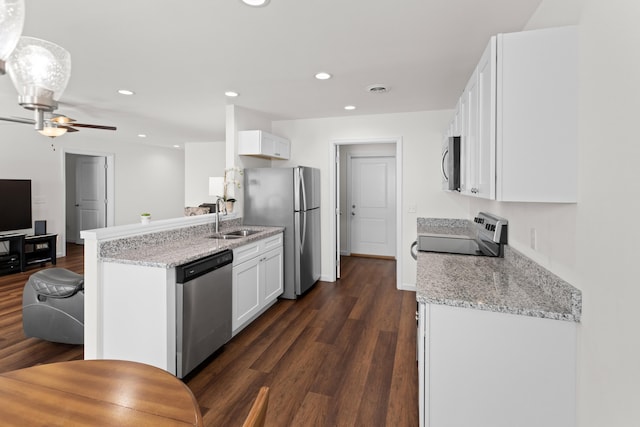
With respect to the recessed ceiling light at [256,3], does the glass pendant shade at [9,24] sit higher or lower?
lower

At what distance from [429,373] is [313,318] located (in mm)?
2064

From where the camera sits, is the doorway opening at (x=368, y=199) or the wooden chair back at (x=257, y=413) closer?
the wooden chair back at (x=257, y=413)

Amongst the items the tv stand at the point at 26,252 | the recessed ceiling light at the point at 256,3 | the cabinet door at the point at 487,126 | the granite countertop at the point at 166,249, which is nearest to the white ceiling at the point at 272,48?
the recessed ceiling light at the point at 256,3

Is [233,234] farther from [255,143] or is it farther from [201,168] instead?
[201,168]

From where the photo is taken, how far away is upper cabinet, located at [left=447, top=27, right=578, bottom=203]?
1.43 m


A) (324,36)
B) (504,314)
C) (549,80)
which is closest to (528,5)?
(549,80)

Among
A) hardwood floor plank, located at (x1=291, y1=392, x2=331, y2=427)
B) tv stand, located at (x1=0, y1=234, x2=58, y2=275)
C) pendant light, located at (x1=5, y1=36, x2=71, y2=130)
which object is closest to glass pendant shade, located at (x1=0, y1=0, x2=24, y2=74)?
pendant light, located at (x1=5, y1=36, x2=71, y2=130)

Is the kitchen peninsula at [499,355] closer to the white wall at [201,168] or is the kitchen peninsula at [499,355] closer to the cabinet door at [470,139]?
the cabinet door at [470,139]

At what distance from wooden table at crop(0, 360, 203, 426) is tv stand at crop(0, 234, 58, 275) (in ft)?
17.5

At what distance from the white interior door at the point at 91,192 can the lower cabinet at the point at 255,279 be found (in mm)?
5478

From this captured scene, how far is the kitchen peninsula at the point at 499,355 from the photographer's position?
1.42 m

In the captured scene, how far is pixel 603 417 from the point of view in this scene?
1.19 m

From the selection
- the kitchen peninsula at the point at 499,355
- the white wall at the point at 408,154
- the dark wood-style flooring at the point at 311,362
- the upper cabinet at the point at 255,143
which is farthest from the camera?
the white wall at the point at 408,154

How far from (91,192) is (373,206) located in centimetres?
629
